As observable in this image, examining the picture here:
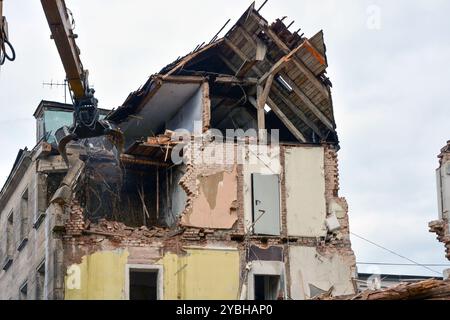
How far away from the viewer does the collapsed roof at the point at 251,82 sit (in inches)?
1419

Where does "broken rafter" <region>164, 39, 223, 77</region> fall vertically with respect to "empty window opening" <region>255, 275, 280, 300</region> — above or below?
above

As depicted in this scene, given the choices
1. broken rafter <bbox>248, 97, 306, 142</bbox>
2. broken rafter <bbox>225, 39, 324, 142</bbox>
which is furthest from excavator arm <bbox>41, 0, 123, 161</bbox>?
broken rafter <bbox>248, 97, 306, 142</bbox>

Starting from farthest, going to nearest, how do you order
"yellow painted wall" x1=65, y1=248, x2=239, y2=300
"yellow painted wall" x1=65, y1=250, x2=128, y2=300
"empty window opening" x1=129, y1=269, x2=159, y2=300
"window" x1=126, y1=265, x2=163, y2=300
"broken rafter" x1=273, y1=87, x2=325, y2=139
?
"broken rafter" x1=273, y1=87, x2=325, y2=139, "empty window opening" x1=129, y1=269, x2=159, y2=300, "window" x1=126, y1=265, x2=163, y2=300, "yellow painted wall" x1=65, y1=248, x2=239, y2=300, "yellow painted wall" x1=65, y1=250, x2=128, y2=300

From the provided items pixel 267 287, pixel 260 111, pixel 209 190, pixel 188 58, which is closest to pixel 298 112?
pixel 260 111

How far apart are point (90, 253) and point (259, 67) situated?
7.69m

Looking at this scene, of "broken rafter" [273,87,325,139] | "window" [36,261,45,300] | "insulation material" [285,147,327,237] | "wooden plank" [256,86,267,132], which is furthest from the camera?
"broken rafter" [273,87,325,139]

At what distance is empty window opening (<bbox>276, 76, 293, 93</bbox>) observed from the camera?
121 ft

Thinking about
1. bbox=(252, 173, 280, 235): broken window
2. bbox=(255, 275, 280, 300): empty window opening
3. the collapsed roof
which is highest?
the collapsed roof

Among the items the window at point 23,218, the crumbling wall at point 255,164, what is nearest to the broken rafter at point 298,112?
the crumbling wall at point 255,164

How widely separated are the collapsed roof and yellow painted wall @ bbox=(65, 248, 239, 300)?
4.72 meters

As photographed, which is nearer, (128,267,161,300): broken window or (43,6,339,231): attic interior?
(128,267,161,300): broken window

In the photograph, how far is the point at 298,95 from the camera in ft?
121

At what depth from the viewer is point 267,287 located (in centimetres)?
3622

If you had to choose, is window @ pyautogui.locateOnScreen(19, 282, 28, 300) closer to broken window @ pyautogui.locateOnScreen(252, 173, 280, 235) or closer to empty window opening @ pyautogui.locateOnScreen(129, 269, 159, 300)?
empty window opening @ pyautogui.locateOnScreen(129, 269, 159, 300)
